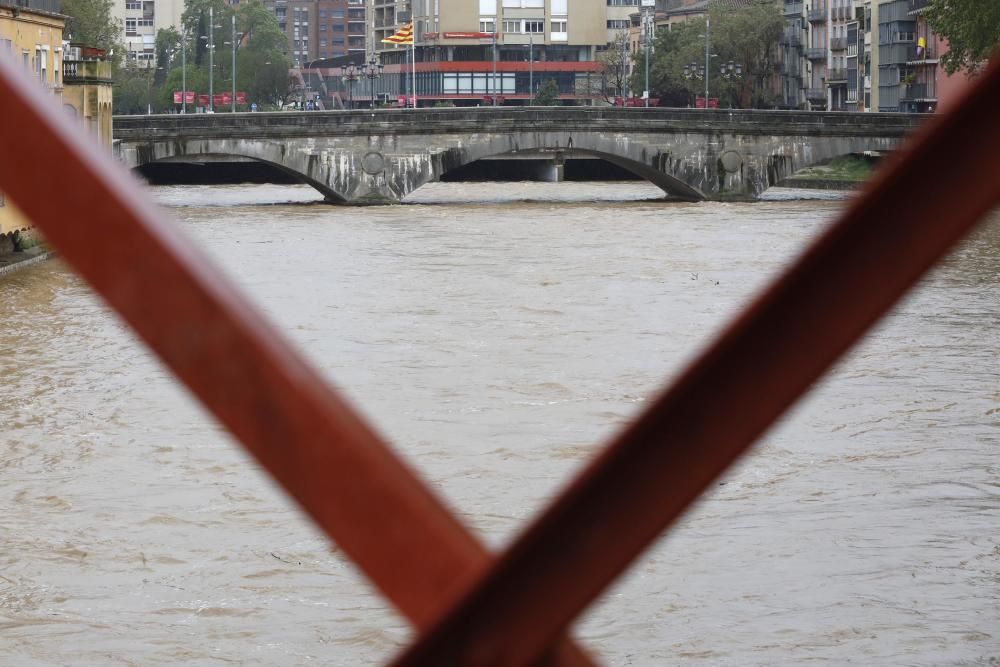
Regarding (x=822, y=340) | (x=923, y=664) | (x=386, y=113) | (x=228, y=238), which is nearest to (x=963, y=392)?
(x=923, y=664)

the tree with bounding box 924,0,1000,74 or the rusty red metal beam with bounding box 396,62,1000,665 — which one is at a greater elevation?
the tree with bounding box 924,0,1000,74

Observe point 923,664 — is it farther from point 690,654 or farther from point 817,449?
point 817,449

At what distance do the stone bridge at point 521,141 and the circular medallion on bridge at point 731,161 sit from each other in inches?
1.0

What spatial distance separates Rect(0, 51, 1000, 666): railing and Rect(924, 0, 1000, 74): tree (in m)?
32.6

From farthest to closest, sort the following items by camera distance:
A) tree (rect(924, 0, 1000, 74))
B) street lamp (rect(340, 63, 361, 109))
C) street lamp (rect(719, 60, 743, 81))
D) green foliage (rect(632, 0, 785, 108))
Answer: street lamp (rect(340, 63, 361, 109)) → green foliage (rect(632, 0, 785, 108)) → street lamp (rect(719, 60, 743, 81)) → tree (rect(924, 0, 1000, 74))

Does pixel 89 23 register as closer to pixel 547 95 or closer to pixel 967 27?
pixel 547 95

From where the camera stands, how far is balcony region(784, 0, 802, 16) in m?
82.5

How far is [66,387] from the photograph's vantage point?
1563 cm

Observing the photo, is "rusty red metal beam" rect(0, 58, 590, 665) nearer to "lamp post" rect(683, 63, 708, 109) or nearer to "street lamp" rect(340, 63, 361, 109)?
"lamp post" rect(683, 63, 708, 109)

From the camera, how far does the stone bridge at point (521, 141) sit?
1708 inches

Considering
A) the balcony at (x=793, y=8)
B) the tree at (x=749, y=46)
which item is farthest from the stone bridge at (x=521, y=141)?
the balcony at (x=793, y=8)

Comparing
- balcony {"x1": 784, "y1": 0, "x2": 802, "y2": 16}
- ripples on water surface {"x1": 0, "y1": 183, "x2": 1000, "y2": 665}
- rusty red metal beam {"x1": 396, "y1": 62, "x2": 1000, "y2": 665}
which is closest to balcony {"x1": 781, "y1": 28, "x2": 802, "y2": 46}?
balcony {"x1": 784, "y1": 0, "x2": 802, "y2": 16}

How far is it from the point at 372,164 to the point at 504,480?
33332 millimetres

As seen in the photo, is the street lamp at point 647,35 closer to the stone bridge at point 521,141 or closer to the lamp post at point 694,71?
the lamp post at point 694,71
